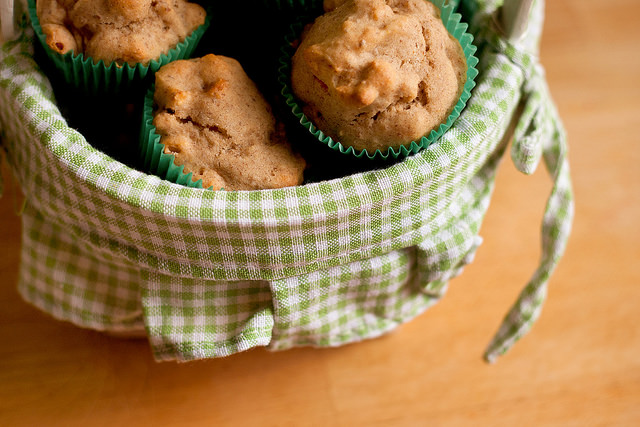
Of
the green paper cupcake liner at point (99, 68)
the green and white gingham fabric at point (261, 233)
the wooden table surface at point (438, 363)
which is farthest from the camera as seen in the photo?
the wooden table surface at point (438, 363)

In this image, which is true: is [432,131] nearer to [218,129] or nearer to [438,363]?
[218,129]

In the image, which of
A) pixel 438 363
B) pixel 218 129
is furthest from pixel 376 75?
pixel 438 363

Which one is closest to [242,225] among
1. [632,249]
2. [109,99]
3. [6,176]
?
[109,99]

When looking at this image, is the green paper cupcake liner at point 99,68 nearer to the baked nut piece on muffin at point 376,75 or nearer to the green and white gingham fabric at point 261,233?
the green and white gingham fabric at point 261,233

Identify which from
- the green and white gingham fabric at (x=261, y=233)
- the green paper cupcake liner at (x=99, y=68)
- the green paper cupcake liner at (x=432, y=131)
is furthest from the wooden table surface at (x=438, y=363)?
the green paper cupcake liner at (x=432, y=131)

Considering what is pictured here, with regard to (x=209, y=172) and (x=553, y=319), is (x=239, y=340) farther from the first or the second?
(x=553, y=319)

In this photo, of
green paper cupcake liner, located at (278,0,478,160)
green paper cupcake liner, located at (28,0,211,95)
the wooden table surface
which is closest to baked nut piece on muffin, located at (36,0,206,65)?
green paper cupcake liner, located at (28,0,211,95)

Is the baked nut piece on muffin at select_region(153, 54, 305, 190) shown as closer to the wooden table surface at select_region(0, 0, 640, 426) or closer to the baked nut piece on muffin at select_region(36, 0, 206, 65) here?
the baked nut piece on muffin at select_region(36, 0, 206, 65)
